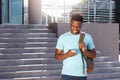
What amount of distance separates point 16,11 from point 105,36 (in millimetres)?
6478

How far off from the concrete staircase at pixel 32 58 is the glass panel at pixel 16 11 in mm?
5536

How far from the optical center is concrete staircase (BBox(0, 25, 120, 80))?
9320 millimetres

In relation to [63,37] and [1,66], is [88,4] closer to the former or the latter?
[1,66]

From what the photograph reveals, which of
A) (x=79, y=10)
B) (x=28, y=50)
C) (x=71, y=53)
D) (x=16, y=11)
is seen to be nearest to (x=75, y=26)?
(x=71, y=53)

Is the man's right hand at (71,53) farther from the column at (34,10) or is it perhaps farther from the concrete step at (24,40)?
the column at (34,10)

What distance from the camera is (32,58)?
10.2 m

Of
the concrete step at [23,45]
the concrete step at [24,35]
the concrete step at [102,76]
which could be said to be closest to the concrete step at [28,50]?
the concrete step at [23,45]

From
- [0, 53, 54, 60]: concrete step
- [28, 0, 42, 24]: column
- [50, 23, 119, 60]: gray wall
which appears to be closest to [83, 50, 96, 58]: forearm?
[0, 53, 54, 60]: concrete step

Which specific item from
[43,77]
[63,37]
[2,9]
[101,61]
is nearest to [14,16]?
[2,9]

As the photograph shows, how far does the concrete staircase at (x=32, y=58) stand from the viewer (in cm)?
932

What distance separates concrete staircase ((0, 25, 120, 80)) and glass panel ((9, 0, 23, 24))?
5536 mm

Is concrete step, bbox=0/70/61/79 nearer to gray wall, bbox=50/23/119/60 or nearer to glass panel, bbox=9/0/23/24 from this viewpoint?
gray wall, bbox=50/23/119/60

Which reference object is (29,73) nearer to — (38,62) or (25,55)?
(38,62)

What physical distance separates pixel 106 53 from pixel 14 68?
4.60 m
